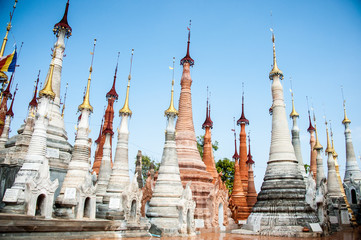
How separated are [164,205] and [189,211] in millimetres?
1506

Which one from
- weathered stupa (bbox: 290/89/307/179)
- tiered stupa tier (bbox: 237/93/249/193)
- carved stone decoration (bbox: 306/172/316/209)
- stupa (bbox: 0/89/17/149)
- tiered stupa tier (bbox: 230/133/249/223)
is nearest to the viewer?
carved stone decoration (bbox: 306/172/316/209)

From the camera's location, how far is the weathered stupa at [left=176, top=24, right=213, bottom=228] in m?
22.3

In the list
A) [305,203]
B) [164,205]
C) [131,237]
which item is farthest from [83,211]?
[305,203]

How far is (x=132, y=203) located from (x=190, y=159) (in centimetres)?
791

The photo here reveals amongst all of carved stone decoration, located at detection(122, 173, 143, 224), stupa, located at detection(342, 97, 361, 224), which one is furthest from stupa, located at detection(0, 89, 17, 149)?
stupa, located at detection(342, 97, 361, 224)

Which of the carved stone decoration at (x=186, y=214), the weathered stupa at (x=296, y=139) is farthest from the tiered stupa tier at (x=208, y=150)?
the carved stone decoration at (x=186, y=214)

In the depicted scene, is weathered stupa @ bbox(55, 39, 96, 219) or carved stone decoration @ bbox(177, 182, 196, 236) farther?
carved stone decoration @ bbox(177, 182, 196, 236)

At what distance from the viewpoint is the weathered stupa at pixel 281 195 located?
17078 mm

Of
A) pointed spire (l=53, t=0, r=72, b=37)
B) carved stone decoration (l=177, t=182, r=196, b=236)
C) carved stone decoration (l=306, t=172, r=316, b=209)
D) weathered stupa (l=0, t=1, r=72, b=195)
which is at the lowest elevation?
carved stone decoration (l=177, t=182, r=196, b=236)

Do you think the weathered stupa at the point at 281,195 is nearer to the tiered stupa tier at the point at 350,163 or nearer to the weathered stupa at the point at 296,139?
the weathered stupa at the point at 296,139

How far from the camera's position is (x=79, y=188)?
49.3 ft

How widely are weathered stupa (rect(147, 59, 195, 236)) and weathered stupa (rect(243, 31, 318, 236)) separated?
4.38 meters

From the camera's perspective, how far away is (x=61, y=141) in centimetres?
1920

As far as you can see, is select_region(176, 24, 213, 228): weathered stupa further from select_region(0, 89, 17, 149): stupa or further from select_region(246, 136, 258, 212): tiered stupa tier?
select_region(0, 89, 17, 149): stupa
